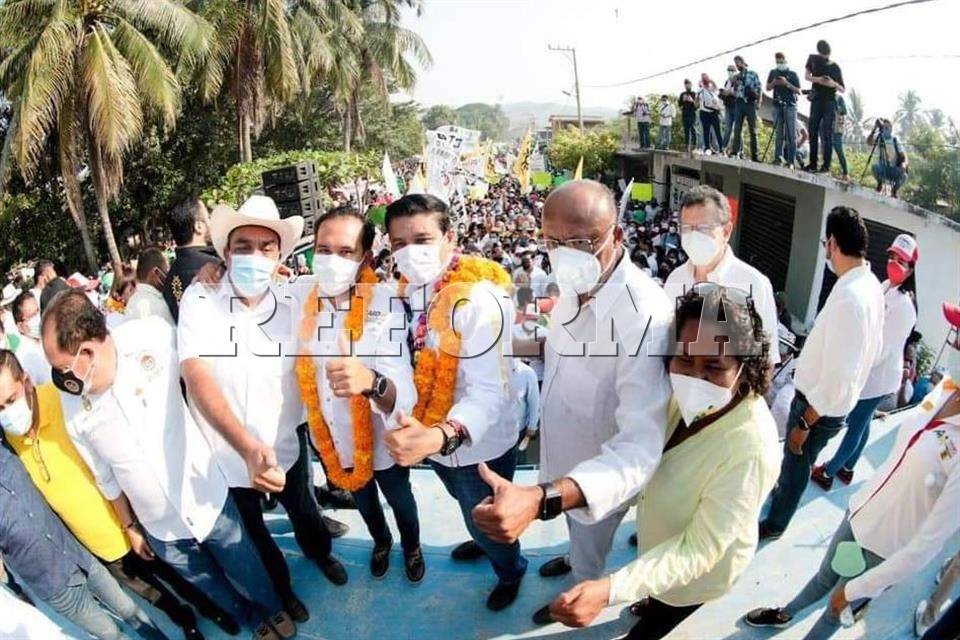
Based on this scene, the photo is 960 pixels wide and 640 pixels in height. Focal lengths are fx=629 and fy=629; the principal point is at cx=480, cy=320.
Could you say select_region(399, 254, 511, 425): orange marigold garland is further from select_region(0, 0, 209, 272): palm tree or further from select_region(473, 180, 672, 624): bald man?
select_region(0, 0, 209, 272): palm tree

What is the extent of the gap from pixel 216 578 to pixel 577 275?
1776mm

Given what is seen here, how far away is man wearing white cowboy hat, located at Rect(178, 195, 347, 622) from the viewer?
213cm

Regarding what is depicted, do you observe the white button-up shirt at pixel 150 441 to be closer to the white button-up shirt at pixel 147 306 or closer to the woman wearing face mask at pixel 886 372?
the white button-up shirt at pixel 147 306

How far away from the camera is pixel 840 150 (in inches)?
341

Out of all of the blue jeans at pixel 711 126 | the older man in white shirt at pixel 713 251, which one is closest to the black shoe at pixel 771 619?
the older man in white shirt at pixel 713 251

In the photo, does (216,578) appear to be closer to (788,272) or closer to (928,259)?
(928,259)

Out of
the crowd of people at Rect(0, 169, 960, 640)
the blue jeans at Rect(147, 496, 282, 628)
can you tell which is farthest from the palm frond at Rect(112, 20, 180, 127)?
the blue jeans at Rect(147, 496, 282, 628)

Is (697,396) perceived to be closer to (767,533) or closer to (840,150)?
(767,533)

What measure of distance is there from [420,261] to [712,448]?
1121mm

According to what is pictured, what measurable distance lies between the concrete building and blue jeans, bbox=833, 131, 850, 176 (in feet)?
0.94

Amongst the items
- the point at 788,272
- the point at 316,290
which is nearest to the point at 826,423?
the point at 316,290

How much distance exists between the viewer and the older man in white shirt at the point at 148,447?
1941 mm

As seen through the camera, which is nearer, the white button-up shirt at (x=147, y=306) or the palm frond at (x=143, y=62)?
the white button-up shirt at (x=147, y=306)

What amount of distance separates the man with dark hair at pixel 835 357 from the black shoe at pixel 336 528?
1996 millimetres
